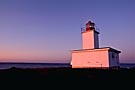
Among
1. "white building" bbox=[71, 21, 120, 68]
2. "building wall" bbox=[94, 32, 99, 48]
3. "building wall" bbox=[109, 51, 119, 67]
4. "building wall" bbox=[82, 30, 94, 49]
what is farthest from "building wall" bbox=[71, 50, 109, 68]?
"building wall" bbox=[94, 32, 99, 48]

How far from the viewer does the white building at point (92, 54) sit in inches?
931

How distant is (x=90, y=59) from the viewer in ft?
80.9

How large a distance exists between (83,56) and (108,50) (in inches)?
153

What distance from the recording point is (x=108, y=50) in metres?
23.3

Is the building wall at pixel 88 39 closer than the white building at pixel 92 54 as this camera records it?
No

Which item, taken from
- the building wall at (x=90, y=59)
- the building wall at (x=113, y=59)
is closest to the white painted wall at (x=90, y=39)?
the building wall at (x=90, y=59)

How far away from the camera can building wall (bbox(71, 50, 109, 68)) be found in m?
23.6

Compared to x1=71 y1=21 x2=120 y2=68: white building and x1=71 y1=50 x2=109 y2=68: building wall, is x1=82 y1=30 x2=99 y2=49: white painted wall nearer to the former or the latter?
x1=71 y1=21 x2=120 y2=68: white building

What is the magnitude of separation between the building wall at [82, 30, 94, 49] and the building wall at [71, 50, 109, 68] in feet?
6.66

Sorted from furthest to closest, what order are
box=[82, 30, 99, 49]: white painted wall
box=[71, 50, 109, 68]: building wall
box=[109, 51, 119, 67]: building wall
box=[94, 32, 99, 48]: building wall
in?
1. box=[94, 32, 99, 48]: building wall
2. box=[82, 30, 99, 49]: white painted wall
3. box=[109, 51, 119, 67]: building wall
4. box=[71, 50, 109, 68]: building wall

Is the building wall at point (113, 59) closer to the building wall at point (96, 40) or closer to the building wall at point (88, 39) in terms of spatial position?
the building wall at point (96, 40)
